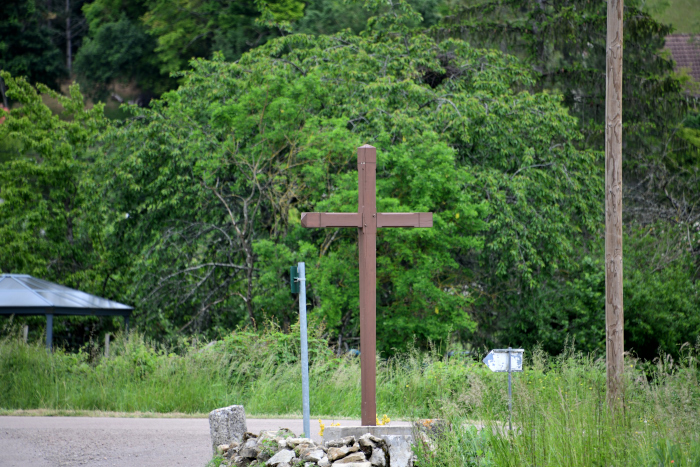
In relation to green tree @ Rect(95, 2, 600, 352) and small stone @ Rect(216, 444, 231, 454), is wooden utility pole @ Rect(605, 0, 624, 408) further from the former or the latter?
green tree @ Rect(95, 2, 600, 352)

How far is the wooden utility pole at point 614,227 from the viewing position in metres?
7.61

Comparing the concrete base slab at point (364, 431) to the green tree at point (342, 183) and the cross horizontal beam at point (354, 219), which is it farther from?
the green tree at point (342, 183)

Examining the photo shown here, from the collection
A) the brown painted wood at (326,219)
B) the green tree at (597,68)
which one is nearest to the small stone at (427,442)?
the brown painted wood at (326,219)

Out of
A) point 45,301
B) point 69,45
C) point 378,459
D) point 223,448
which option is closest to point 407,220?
point 378,459

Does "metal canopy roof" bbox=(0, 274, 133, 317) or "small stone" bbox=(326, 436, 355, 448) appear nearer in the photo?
"small stone" bbox=(326, 436, 355, 448)

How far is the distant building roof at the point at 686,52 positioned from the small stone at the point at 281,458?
4389cm

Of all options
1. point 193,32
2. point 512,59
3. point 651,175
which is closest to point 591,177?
point 512,59

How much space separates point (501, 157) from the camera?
18.1 metres

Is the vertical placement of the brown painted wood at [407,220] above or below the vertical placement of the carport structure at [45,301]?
above

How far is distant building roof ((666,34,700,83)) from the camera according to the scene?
44353 mm

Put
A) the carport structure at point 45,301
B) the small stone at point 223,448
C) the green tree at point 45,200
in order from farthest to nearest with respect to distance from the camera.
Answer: the green tree at point 45,200, the carport structure at point 45,301, the small stone at point 223,448

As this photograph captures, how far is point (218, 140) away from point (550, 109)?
8.69m

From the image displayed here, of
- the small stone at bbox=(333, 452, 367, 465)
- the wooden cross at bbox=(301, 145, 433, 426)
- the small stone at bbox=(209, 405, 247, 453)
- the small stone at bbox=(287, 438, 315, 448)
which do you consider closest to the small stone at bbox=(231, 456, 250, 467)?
the small stone at bbox=(287, 438, 315, 448)

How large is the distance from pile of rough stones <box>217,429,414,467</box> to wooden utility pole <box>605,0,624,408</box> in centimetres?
249
